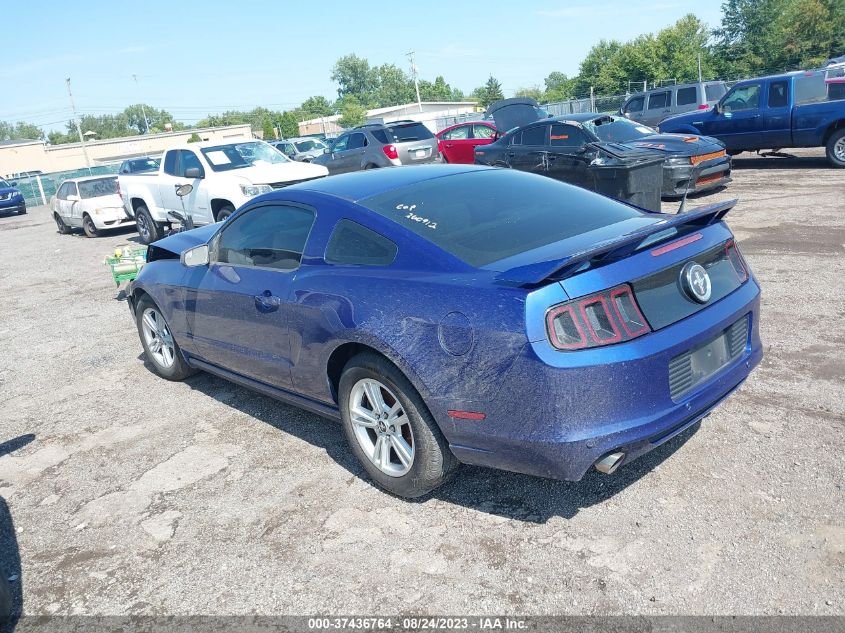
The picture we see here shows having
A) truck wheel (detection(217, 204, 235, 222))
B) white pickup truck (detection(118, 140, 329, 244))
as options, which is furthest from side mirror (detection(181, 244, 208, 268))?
truck wheel (detection(217, 204, 235, 222))

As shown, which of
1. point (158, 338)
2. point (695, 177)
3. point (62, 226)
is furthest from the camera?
point (62, 226)

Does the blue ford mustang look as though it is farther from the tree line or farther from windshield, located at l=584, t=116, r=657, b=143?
the tree line

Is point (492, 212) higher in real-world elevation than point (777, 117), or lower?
higher

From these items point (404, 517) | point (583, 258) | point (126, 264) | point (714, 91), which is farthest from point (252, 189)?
point (714, 91)

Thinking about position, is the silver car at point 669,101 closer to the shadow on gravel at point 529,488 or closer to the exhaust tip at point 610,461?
the shadow on gravel at point 529,488

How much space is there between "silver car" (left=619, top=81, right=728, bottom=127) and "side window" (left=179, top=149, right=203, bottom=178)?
14.3m

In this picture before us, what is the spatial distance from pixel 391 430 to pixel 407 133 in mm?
15030

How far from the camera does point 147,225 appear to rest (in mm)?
13555

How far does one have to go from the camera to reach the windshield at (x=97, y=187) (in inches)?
662

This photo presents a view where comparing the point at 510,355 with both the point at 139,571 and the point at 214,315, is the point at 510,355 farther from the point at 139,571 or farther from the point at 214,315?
the point at 214,315

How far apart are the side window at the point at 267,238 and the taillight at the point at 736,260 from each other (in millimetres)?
2246

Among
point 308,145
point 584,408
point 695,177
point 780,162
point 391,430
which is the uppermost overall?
point 308,145

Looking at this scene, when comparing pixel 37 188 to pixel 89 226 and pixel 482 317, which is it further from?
pixel 482 317

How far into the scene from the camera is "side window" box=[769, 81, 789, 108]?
45.2ft
